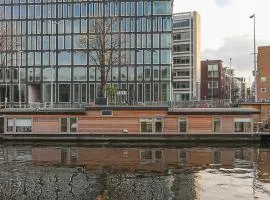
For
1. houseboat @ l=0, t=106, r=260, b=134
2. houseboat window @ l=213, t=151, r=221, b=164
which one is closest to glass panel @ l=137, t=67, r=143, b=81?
houseboat @ l=0, t=106, r=260, b=134

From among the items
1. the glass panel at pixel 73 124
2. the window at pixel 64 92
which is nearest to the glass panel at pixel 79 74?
the window at pixel 64 92

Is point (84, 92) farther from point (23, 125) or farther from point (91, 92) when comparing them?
point (23, 125)

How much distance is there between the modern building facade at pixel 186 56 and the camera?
A: 518 ft

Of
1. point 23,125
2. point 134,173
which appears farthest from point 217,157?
point 23,125

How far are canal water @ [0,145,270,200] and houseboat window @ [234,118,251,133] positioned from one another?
20.3ft

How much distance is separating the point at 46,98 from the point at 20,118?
59698mm

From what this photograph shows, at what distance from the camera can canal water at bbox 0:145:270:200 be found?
27562mm

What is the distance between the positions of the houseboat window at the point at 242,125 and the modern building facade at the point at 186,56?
325ft

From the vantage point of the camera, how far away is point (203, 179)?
32.0 metres

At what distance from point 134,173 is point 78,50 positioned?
85.7m

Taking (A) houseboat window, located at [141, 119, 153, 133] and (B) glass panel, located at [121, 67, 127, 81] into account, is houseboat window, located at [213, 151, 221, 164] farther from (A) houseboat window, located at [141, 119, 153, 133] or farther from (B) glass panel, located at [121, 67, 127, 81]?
(B) glass panel, located at [121, 67, 127, 81]

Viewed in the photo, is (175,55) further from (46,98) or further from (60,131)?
(60,131)

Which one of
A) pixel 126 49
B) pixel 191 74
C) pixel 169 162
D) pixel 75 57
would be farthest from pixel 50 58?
pixel 169 162

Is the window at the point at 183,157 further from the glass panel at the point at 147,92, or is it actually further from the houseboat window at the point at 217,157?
the glass panel at the point at 147,92
